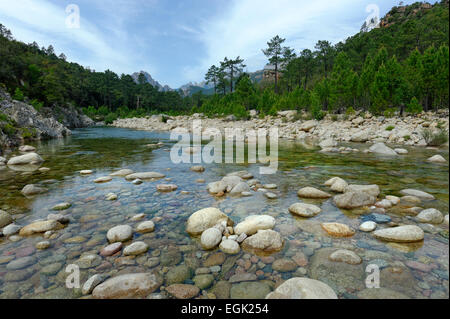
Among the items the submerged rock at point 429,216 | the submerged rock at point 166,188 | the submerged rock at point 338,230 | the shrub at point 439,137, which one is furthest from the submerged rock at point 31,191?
the submerged rock at point 429,216

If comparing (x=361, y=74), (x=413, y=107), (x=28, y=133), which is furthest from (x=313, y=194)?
(x=361, y=74)

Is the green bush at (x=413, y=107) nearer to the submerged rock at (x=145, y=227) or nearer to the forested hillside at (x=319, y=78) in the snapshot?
the forested hillside at (x=319, y=78)

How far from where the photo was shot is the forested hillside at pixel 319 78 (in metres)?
22.8

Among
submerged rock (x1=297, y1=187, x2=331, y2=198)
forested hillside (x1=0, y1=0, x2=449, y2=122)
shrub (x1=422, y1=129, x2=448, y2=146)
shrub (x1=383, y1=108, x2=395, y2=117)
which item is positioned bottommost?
submerged rock (x1=297, y1=187, x2=331, y2=198)

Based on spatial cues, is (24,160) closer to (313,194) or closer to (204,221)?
(204,221)

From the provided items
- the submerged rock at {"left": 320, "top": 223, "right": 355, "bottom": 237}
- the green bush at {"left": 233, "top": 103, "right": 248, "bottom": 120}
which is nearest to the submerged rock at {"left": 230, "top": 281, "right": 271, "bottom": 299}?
the submerged rock at {"left": 320, "top": 223, "right": 355, "bottom": 237}

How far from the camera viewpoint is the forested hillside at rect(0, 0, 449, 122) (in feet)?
74.7

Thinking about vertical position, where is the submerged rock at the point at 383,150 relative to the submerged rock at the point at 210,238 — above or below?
above

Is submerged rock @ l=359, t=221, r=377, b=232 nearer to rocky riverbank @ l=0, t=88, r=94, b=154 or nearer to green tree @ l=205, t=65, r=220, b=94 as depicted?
rocky riverbank @ l=0, t=88, r=94, b=154

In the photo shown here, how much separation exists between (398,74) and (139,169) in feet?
91.5

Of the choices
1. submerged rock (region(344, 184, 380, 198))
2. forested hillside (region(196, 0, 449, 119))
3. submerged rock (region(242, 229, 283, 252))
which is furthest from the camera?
forested hillside (region(196, 0, 449, 119))

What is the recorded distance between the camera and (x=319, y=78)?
169 ft

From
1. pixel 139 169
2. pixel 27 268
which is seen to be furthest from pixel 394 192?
pixel 139 169
